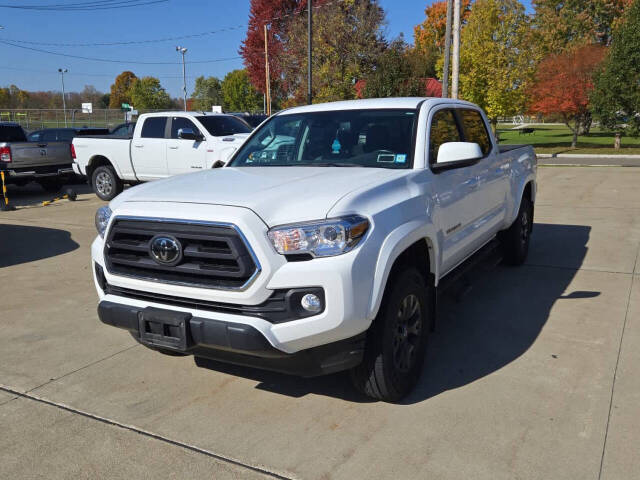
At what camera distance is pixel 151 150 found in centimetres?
1255

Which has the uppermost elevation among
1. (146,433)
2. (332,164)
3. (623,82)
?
(623,82)

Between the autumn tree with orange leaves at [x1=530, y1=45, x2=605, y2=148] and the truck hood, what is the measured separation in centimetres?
3213

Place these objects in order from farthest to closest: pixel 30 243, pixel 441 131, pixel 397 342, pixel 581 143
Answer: pixel 581 143 → pixel 30 243 → pixel 441 131 → pixel 397 342

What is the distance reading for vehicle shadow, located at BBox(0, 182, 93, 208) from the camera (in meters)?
13.4

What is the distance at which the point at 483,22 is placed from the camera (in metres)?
31.3

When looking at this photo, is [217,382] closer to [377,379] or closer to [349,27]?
[377,379]

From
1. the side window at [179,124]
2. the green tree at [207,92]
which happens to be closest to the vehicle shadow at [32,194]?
the side window at [179,124]

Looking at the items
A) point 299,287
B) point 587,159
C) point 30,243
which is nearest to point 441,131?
point 299,287

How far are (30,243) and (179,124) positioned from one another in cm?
480

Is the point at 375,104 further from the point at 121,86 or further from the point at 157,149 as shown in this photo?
the point at 121,86

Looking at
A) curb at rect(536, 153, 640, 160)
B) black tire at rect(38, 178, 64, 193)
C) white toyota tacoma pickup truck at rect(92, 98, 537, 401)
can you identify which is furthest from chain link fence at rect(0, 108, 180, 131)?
white toyota tacoma pickup truck at rect(92, 98, 537, 401)

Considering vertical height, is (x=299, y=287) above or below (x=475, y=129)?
below

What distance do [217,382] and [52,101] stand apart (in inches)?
4126

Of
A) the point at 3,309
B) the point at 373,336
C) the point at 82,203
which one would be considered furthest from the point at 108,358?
the point at 82,203
